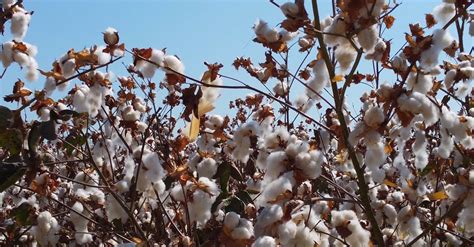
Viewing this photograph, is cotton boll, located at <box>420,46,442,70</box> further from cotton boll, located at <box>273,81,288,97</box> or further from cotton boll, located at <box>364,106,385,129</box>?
cotton boll, located at <box>273,81,288,97</box>

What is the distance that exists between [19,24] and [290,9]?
0.99 metres

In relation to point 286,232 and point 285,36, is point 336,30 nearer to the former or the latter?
point 285,36

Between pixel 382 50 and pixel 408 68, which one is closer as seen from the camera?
pixel 408 68

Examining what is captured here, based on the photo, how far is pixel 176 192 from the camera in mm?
1610

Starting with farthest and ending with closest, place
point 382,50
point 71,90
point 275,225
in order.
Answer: point 71,90, point 382,50, point 275,225

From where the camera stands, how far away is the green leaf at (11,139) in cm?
148

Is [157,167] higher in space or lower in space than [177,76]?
lower

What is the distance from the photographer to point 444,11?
1.55m

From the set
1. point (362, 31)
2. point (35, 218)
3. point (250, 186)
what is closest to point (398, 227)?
point (250, 186)

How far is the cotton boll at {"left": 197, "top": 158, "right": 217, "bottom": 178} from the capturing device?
1751 mm

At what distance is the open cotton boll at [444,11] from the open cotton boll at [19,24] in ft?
4.15

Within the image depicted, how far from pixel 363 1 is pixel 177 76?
514 mm

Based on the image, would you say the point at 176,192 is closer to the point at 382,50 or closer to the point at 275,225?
the point at 275,225

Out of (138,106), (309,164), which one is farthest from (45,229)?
(309,164)
